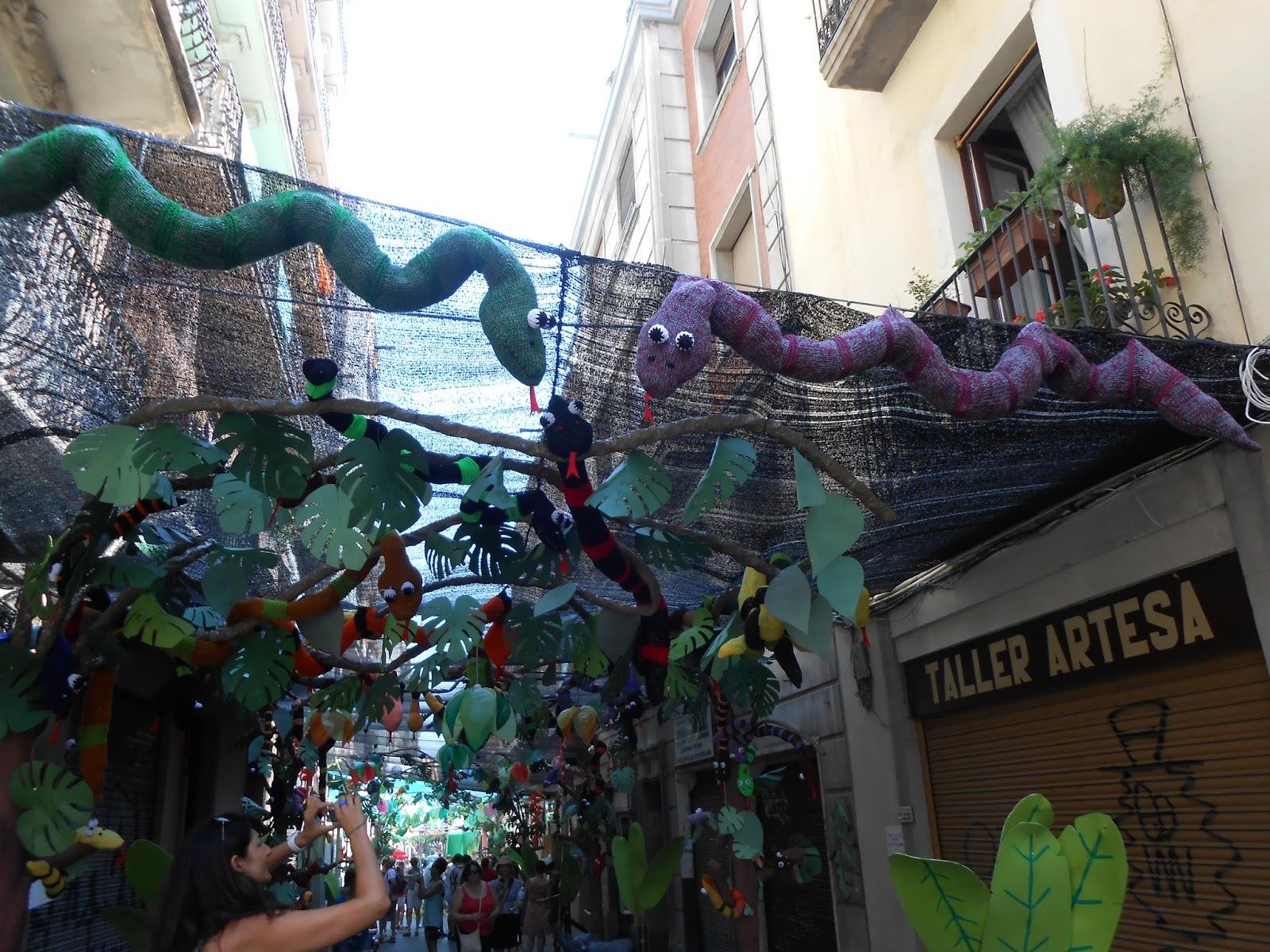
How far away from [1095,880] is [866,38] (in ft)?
22.8

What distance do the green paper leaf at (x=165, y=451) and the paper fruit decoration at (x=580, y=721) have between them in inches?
216

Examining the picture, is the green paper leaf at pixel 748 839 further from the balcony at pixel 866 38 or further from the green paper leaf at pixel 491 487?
the balcony at pixel 866 38

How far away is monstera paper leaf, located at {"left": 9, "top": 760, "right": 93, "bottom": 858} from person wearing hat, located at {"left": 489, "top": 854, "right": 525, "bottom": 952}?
29.7ft

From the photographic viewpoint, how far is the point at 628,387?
4.57m

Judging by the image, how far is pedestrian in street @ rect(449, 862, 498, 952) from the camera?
12.2 m

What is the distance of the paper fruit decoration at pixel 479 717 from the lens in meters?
4.95

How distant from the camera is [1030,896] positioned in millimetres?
2434

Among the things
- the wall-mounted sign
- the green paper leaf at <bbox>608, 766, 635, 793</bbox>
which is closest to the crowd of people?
the green paper leaf at <bbox>608, 766, 635, 793</bbox>

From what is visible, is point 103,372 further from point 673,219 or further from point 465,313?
point 673,219

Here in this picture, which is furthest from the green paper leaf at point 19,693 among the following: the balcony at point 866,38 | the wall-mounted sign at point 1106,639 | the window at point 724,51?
the window at point 724,51

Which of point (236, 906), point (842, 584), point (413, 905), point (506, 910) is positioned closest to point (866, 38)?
point (842, 584)

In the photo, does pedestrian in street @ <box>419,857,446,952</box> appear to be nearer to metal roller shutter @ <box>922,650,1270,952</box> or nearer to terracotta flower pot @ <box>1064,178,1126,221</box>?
metal roller shutter @ <box>922,650,1270,952</box>

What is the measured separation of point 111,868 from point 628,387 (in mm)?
6616

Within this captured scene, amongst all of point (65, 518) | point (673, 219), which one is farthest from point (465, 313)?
point (673, 219)
